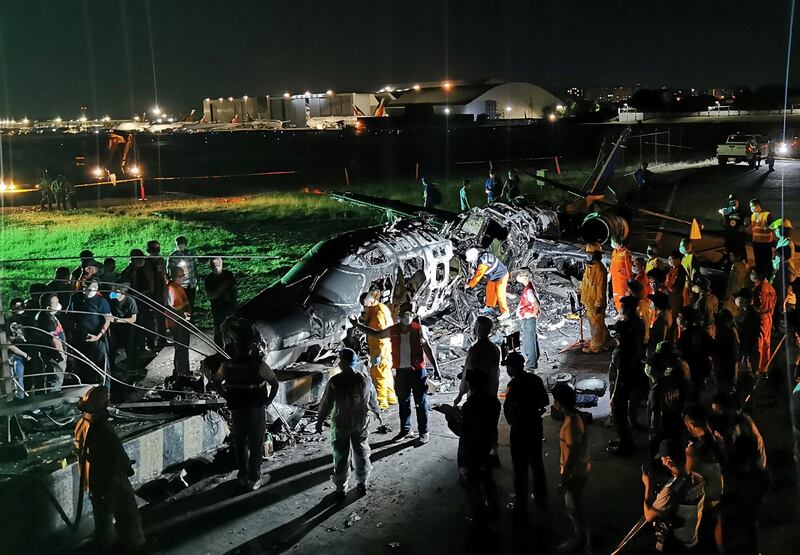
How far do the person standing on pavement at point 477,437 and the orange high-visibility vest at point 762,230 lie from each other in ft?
32.9

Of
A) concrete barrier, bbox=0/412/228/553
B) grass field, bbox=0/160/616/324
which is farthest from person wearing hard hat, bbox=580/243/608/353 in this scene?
grass field, bbox=0/160/616/324

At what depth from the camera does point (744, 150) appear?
34469mm

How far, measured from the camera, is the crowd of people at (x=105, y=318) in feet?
25.6

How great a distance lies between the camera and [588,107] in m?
72.3

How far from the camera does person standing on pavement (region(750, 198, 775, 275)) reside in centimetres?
1344

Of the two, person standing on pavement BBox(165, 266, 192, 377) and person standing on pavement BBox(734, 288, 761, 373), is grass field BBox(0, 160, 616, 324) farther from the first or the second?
person standing on pavement BBox(734, 288, 761, 373)

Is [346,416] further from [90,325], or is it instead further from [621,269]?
[621,269]

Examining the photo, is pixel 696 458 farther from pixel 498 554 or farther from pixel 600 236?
pixel 600 236

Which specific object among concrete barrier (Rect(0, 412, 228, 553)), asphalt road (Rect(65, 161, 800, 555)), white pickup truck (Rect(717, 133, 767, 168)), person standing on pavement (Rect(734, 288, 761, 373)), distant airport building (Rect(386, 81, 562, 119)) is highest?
distant airport building (Rect(386, 81, 562, 119))

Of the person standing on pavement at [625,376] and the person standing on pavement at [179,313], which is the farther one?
the person standing on pavement at [179,313]

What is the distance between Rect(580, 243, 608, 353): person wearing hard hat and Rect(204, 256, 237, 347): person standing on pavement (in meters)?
5.44

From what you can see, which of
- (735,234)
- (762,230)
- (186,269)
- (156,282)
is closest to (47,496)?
(156,282)

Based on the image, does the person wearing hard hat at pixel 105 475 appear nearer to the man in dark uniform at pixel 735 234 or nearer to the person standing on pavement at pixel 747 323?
the person standing on pavement at pixel 747 323

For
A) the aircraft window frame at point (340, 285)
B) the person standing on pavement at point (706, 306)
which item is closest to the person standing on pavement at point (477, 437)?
the aircraft window frame at point (340, 285)
